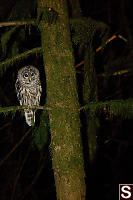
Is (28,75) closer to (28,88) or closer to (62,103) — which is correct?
(28,88)

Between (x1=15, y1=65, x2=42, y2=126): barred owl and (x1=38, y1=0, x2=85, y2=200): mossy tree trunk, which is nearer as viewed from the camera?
(x1=38, y1=0, x2=85, y2=200): mossy tree trunk

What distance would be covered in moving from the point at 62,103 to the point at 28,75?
158 cm

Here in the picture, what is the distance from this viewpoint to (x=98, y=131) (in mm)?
2551

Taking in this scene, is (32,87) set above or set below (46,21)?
below

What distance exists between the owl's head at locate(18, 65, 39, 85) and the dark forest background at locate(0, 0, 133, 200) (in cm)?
15

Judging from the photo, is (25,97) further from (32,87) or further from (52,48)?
(52,48)

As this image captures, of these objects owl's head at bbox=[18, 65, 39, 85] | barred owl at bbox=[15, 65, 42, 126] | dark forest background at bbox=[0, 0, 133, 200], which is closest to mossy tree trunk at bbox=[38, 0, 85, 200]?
dark forest background at bbox=[0, 0, 133, 200]

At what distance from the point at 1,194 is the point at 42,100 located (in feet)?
6.16

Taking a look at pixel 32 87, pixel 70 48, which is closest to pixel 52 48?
pixel 70 48

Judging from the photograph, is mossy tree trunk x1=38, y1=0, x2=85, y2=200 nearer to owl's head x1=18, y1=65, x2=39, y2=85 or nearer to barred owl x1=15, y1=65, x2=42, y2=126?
owl's head x1=18, y1=65, x2=39, y2=85

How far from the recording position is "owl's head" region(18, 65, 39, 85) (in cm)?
300

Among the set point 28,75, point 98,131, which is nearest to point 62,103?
point 98,131

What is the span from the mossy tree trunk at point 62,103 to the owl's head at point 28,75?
1337mm

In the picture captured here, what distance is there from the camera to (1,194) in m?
4.35
